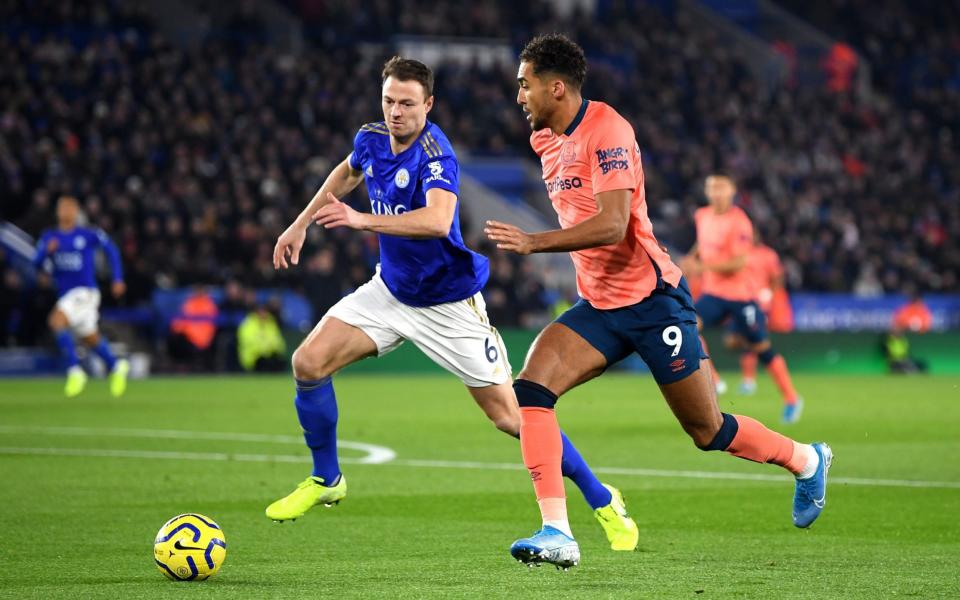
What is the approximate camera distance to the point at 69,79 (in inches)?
1102

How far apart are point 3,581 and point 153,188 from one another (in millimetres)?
20541

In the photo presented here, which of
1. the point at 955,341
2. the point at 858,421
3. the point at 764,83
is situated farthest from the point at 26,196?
the point at 764,83

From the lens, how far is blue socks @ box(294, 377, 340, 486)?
26.4 ft

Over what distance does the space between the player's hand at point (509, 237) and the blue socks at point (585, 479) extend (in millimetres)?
1640

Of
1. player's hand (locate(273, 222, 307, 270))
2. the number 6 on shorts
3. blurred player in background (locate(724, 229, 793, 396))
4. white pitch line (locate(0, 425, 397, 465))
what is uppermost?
player's hand (locate(273, 222, 307, 270))

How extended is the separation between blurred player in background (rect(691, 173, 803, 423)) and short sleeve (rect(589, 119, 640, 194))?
961 centimetres

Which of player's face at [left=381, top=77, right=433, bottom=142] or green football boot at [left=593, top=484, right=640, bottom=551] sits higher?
player's face at [left=381, top=77, right=433, bottom=142]

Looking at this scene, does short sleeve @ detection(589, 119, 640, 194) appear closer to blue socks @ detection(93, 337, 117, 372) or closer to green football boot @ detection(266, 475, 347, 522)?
green football boot @ detection(266, 475, 347, 522)

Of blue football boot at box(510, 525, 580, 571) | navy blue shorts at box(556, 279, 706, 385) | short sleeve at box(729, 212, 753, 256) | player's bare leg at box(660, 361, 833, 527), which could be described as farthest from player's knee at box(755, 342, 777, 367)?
blue football boot at box(510, 525, 580, 571)

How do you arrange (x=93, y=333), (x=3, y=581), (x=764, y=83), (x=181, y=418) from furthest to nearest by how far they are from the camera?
(x=764, y=83)
(x=93, y=333)
(x=181, y=418)
(x=3, y=581)

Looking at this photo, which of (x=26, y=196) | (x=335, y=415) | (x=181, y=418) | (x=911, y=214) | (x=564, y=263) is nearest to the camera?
(x=335, y=415)

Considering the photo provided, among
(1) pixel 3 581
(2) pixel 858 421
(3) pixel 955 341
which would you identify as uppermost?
(1) pixel 3 581

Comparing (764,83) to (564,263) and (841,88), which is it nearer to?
(841,88)

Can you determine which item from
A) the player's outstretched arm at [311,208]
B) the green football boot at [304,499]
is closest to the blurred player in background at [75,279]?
the player's outstretched arm at [311,208]
